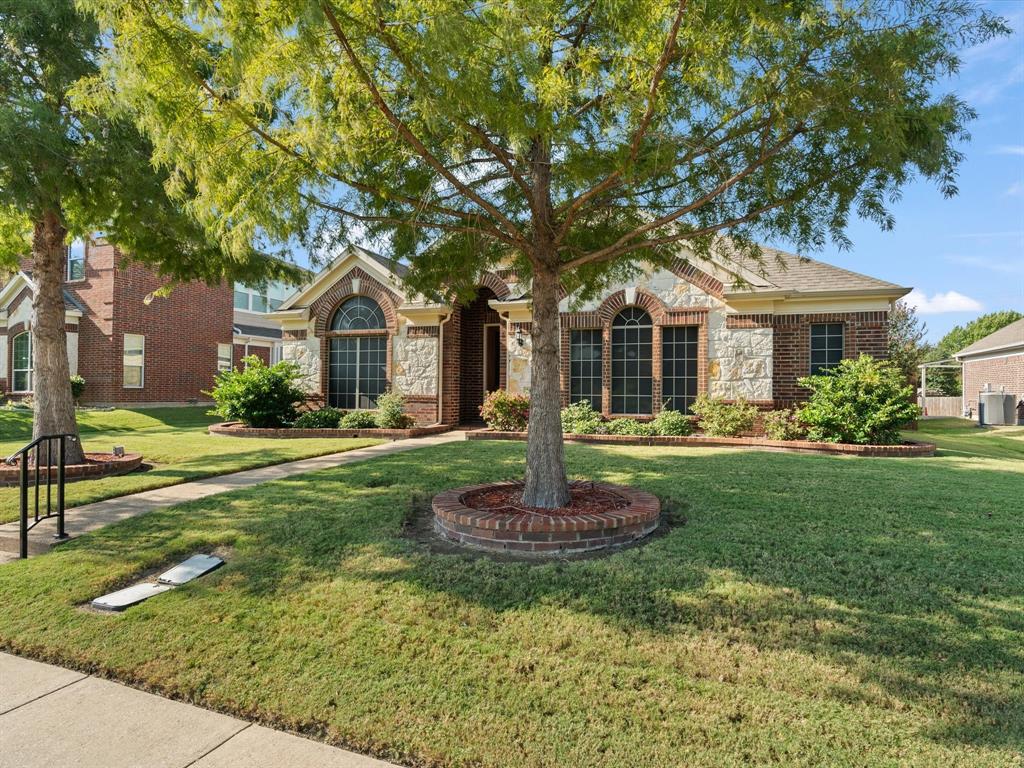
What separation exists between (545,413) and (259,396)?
34.8 ft

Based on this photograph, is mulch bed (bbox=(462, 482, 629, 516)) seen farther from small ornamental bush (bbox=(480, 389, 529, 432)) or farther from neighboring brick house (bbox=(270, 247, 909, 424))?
small ornamental bush (bbox=(480, 389, 529, 432))

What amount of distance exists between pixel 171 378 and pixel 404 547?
2160 centimetres

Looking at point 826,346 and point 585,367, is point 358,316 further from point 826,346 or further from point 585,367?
point 826,346

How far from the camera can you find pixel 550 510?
550 centimetres

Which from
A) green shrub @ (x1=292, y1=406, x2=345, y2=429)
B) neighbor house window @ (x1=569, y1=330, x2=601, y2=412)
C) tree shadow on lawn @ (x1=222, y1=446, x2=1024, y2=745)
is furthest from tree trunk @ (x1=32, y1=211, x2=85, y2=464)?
neighbor house window @ (x1=569, y1=330, x2=601, y2=412)

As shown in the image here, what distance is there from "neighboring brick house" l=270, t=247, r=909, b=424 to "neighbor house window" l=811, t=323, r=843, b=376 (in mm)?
21

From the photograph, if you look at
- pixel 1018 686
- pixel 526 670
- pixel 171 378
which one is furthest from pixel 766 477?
pixel 171 378

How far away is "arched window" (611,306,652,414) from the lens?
13891 mm

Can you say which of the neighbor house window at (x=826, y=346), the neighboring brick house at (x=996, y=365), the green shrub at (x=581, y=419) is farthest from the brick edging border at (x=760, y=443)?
the neighboring brick house at (x=996, y=365)

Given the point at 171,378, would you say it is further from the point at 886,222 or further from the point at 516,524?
the point at 886,222

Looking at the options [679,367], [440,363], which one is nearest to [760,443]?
[679,367]

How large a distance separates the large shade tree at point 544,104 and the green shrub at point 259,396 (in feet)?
31.4

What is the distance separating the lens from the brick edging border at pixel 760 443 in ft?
34.4

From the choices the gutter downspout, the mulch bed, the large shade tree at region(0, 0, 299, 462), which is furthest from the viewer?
the gutter downspout
